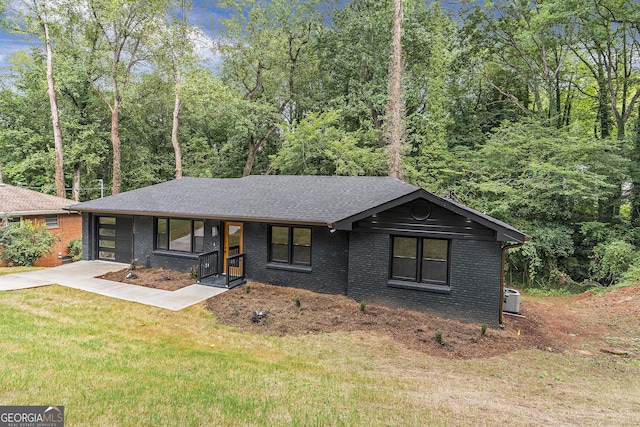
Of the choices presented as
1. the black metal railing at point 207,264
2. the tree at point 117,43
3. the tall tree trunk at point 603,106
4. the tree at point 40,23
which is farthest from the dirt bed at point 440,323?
the tree at point 117,43

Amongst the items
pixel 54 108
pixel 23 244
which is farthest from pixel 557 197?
pixel 54 108

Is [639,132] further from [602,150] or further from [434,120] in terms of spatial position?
[434,120]

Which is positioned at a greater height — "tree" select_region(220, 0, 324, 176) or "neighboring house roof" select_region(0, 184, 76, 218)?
"tree" select_region(220, 0, 324, 176)

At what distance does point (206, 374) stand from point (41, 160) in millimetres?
26807

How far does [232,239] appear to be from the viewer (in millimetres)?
11461

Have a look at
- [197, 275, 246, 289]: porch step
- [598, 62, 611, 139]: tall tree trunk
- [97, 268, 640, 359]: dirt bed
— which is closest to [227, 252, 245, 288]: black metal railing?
[197, 275, 246, 289]: porch step

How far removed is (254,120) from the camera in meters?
23.2

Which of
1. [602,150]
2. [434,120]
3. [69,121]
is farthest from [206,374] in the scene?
[69,121]

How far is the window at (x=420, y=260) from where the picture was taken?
27.8ft

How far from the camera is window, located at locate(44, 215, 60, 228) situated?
54.7 feet

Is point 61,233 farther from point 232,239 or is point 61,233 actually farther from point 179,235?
point 232,239

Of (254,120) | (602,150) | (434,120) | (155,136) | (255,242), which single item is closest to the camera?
(255,242)

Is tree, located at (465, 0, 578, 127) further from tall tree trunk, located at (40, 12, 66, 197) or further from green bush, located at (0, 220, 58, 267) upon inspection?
tall tree trunk, located at (40, 12, 66, 197)

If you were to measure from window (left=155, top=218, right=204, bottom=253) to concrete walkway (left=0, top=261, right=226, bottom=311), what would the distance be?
202 centimetres
